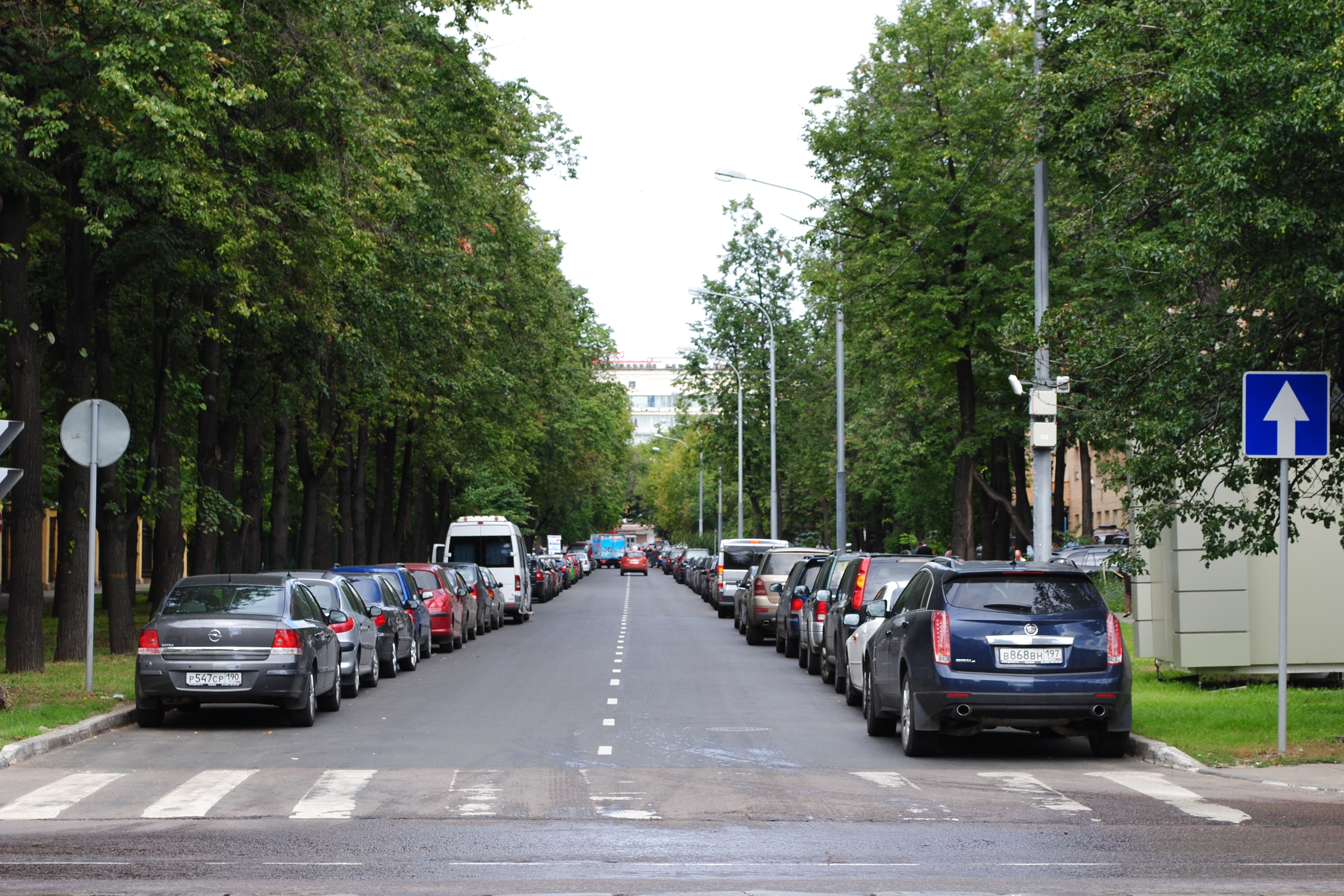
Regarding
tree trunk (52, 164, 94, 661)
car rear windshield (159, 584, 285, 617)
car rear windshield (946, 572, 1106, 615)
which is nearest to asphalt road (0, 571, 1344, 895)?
car rear windshield (159, 584, 285, 617)

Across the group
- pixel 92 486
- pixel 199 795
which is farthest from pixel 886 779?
pixel 92 486

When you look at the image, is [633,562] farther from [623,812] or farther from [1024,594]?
[623,812]

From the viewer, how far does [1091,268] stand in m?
18.1

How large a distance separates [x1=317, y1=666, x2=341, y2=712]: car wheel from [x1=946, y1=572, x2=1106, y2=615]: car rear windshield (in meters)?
7.42

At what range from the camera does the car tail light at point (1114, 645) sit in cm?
1244

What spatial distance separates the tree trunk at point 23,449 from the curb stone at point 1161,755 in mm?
12674

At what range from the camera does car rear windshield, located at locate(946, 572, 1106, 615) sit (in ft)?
41.4

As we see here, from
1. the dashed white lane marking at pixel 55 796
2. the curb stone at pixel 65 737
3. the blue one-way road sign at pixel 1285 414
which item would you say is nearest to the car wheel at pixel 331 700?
the curb stone at pixel 65 737

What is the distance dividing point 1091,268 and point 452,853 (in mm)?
12261

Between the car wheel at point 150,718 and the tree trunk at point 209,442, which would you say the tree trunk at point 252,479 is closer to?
the tree trunk at point 209,442

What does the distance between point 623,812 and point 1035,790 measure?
304cm

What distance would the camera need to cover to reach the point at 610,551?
129m

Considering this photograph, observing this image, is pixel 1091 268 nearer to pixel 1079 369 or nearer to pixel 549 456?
pixel 1079 369

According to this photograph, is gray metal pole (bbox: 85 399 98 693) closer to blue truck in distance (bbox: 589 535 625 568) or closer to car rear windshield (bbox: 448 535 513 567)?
car rear windshield (bbox: 448 535 513 567)
